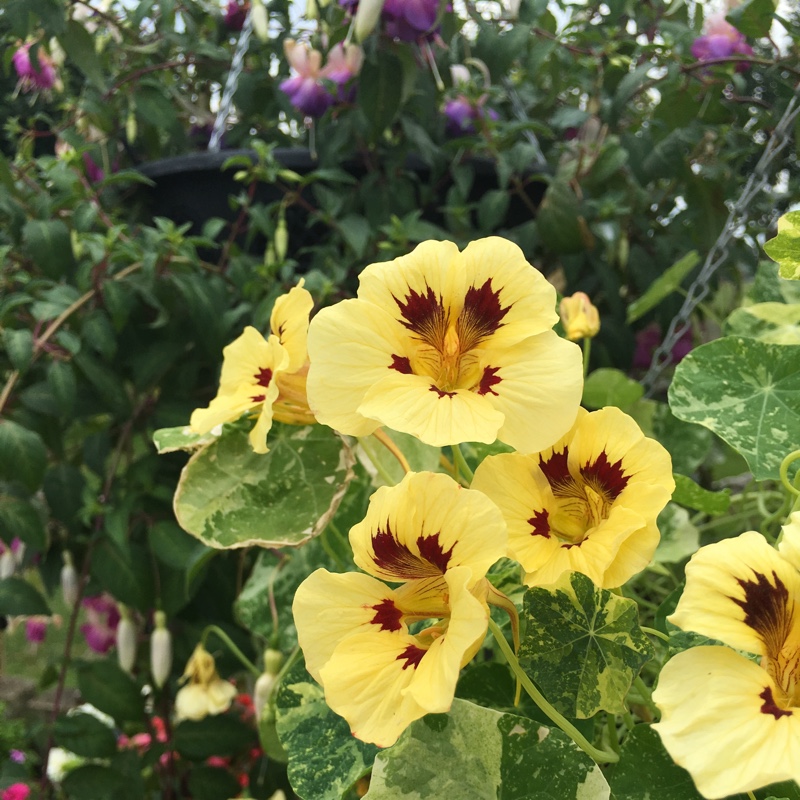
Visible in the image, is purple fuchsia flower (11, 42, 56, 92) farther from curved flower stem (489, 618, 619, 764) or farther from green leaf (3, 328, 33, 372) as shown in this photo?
curved flower stem (489, 618, 619, 764)

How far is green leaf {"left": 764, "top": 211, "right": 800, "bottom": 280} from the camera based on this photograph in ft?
1.06

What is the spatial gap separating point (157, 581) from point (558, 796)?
63 centimetres

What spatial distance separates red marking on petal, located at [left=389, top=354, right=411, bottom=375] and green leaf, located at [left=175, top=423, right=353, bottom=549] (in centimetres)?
9

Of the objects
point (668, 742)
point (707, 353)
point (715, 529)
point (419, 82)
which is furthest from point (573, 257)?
point (668, 742)

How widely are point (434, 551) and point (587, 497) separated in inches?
3.3

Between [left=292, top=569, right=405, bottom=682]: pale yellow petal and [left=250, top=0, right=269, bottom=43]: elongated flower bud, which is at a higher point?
[left=250, top=0, right=269, bottom=43]: elongated flower bud

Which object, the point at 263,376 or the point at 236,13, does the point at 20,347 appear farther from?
the point at 236,13

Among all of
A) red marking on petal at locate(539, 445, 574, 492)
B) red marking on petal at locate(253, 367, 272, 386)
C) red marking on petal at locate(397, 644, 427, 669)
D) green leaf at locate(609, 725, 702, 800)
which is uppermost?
red marking on petal at locate(539, 445, 574, 492)

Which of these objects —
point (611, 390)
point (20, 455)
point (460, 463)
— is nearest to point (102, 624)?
point (20, 455)

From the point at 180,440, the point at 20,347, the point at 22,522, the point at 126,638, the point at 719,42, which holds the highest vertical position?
the point at 719,42

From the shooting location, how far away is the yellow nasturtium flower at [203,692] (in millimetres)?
731

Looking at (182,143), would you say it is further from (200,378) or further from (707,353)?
(707,353)

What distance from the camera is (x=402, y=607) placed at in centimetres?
26

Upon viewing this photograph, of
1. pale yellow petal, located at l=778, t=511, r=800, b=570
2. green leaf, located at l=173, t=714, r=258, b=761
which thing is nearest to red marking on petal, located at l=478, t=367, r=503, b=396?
pale yellow petal, located at l=778, t=511, r=800, b=570
